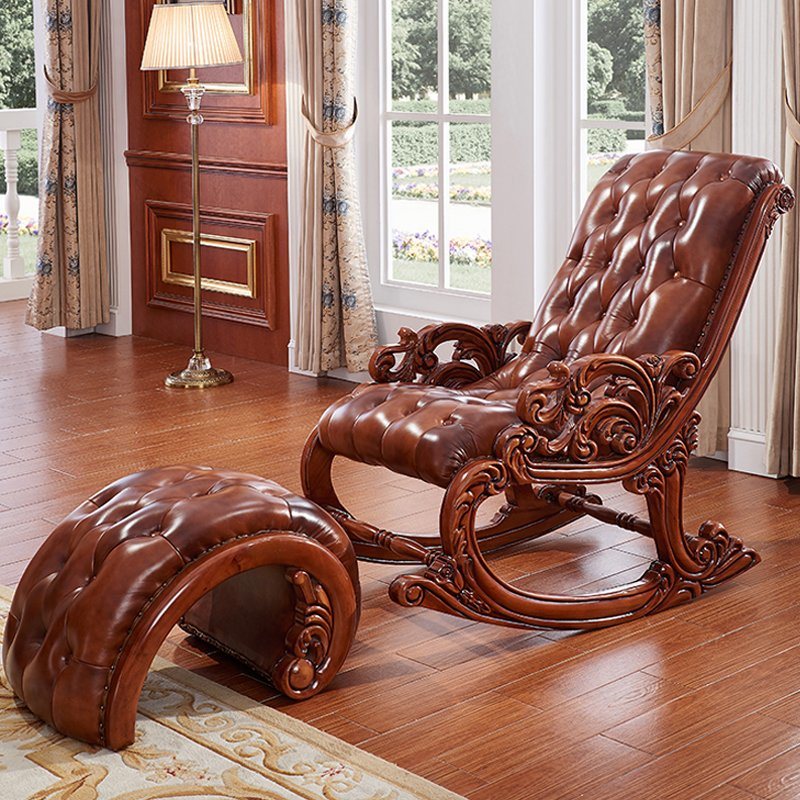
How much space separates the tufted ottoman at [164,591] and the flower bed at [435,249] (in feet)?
8.89

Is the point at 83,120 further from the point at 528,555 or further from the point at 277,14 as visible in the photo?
the point at 528,555

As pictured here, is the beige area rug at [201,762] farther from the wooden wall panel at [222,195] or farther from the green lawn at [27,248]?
the green lawn at [27,248]

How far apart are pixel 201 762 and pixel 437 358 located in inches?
58.1

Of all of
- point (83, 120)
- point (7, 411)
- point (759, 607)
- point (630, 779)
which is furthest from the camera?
point (83, 120)

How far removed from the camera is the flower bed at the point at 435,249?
17.9ft

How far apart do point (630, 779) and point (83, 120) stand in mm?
4973

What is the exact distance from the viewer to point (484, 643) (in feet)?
10.3

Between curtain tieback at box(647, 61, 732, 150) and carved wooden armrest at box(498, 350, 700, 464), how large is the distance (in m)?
Result: 1.33

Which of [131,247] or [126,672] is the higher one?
[131,247]

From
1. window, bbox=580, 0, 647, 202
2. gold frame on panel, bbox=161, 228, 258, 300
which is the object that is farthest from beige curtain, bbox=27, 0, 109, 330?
window, bbox=580, 0, 647, 202

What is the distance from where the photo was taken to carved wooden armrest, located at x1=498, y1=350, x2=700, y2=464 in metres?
3.06

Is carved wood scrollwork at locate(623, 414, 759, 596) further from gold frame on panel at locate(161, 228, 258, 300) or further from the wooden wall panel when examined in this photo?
gold frame on panel at locate(161, 228, 258, 300)

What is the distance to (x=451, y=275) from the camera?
5.59 meters

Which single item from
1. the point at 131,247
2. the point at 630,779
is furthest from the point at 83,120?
the point at 630,779
